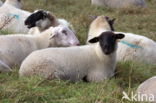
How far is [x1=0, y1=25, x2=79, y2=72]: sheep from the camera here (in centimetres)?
769

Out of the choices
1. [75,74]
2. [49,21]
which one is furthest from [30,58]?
[49,21]

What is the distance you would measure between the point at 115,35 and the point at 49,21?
8.72 ft

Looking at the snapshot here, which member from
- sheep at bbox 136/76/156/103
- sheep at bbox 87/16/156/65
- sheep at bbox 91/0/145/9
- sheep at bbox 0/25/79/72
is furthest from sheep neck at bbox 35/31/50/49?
sheep at bbox 91/0/145/9

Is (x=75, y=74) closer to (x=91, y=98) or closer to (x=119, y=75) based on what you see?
(x=119, y=75)

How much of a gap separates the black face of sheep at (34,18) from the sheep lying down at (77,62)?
225 centimetres

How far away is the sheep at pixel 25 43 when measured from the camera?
769 cm

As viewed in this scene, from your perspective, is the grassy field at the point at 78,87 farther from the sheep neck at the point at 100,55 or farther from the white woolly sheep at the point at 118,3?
the white woolly sheep at the point at 118,3

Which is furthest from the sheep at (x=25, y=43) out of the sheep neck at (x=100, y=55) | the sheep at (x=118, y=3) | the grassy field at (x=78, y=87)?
the sheep at (x=118, y=3)

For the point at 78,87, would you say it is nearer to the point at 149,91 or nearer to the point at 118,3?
the point at 149,91

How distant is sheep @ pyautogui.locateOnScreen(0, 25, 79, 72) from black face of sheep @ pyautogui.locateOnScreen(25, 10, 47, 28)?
1.07 meters

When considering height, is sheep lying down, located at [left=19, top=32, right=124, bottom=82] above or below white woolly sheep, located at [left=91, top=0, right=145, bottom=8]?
below

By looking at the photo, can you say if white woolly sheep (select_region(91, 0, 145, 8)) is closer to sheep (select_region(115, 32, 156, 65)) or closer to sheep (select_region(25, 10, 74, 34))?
sheep (select_region(25, 10, 74, 34))

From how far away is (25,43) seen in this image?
25.9ft

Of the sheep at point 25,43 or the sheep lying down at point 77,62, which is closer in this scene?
the sheep lying down at point 77,62
